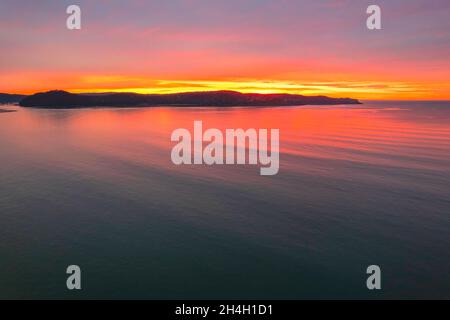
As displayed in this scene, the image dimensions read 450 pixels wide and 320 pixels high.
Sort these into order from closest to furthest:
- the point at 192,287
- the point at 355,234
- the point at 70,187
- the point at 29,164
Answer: the point at 192,287
the point at 355,234
the point at 70,187
the point at 29,164

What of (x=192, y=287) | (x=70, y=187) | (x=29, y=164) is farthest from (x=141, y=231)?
(x=29, y=164)

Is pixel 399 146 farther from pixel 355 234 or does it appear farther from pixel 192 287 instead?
pixel 192 287

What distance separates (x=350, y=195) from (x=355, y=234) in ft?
31.2

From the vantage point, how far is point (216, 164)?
4938 cm

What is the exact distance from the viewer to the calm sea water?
19.1m

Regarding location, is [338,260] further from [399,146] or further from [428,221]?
[399,146]

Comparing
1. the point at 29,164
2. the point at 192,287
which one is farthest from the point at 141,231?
the point at 29,164

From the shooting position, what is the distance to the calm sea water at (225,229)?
19.1 m

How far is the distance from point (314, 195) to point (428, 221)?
10217 mm

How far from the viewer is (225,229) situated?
25.9 meters
